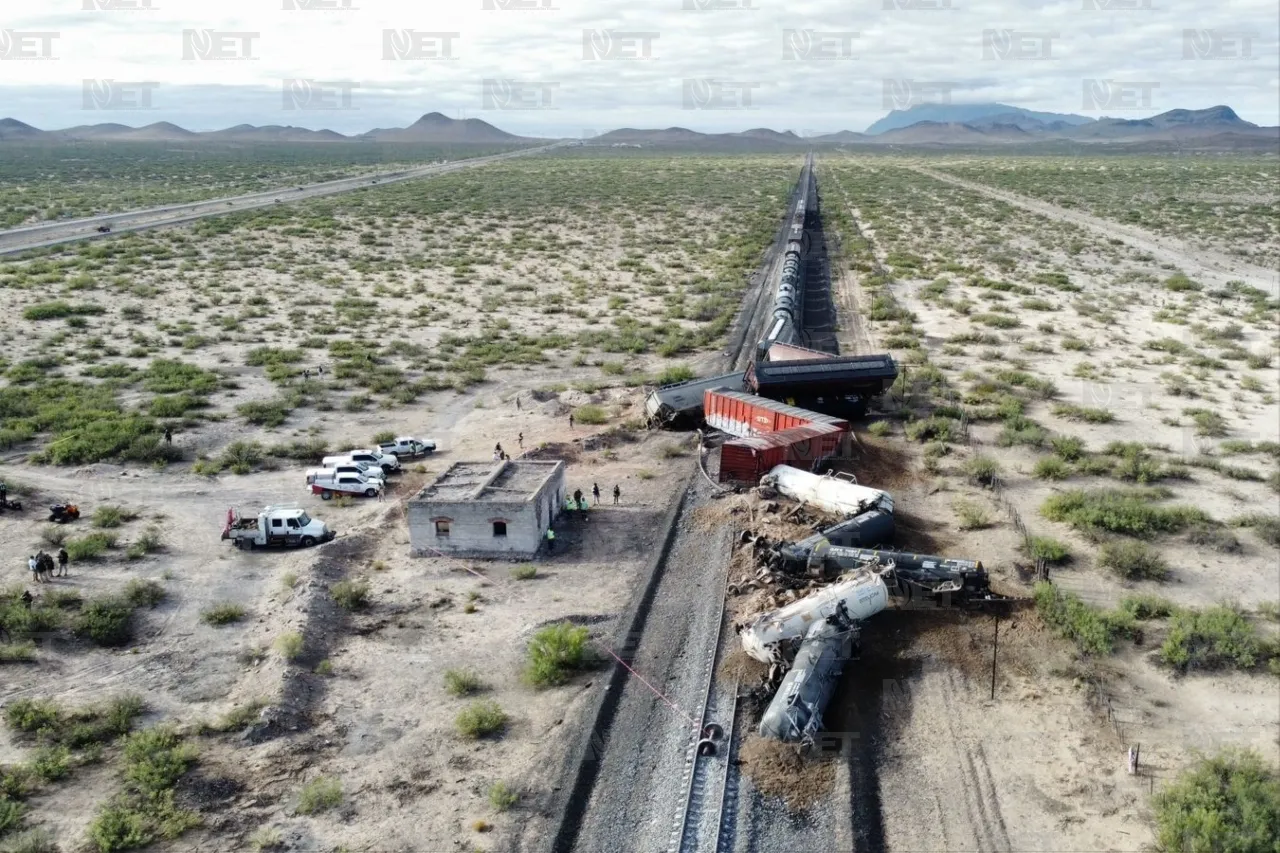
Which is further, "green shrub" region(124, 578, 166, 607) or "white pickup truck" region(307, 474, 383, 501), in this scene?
"white pickup truck" region(307, 474, 383, 501)

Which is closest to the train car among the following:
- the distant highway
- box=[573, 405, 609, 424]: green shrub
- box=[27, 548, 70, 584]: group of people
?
box=[573, 405, 609, 424]: green shrub

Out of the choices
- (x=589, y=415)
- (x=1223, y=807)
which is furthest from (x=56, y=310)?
(x=1223, y=807)

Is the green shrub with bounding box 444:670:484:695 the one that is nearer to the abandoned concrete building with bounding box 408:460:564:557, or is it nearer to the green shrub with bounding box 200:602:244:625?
the abandoned concrete building with bounding box 408:460:564:557

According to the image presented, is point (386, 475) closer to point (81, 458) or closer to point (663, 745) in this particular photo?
point (81, 458)

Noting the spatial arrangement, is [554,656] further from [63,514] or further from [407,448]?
[63,514]

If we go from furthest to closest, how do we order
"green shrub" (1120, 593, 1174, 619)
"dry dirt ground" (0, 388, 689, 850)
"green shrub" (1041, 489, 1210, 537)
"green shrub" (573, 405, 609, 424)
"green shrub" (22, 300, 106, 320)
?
"green shrub" (22, 300, 106, 320), "green shrub" (573, 405, 609, 424), "green shrub" (1041, 489, 1210, 537), "green shrub" (1120, 593, 1174, 619), "dry dirt ground" (0, 388, 689, 850)

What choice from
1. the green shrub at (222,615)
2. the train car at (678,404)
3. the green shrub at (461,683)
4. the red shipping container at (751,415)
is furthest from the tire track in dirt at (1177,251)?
the green shrub at (222,615)
